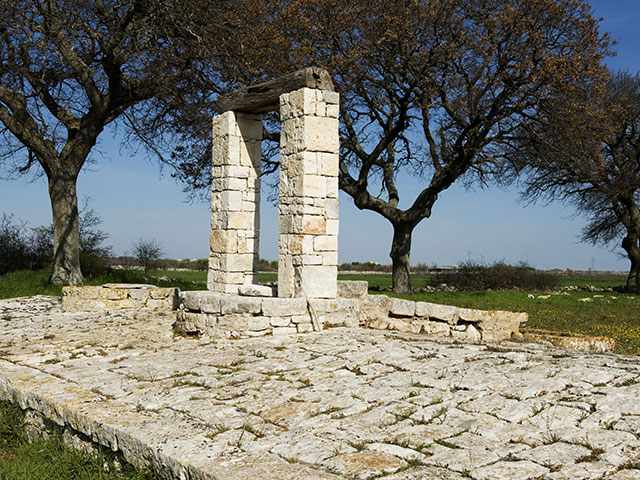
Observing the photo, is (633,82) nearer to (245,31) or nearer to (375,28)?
(375,28)

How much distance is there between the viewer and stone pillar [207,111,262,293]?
1154cm

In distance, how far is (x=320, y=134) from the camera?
33.9 feet

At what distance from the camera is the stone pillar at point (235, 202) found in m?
11.5

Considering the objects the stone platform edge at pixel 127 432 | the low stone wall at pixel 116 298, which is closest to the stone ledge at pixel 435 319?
the low stone wall at pixel 116 298

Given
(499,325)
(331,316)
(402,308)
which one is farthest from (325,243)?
(499,325)

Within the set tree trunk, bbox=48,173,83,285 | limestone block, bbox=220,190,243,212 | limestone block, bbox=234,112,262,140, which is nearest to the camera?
limestone block, bbox=220,190,243,212

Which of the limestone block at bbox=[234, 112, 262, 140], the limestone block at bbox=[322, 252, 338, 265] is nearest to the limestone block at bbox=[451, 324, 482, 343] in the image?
the limestone block at bbox=[322, 252, 338, 265]

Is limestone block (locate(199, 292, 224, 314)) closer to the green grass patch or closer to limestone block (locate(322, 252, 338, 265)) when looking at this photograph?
limestone block (locate(322, 252, 338, 265))

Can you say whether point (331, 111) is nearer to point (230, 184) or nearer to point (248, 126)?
point (248, 126)

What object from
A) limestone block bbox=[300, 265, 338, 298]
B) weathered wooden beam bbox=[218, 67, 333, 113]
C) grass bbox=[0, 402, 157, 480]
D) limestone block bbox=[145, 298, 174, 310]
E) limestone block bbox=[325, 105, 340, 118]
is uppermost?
weathered wooden beam bbox=[218, 67, 333, 113]

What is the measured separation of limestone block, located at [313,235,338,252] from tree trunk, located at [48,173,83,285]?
35.3ft

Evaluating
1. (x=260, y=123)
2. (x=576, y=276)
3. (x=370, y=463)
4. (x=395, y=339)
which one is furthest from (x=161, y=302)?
(x=576, y=276)

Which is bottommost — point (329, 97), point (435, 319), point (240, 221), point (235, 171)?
point (435, 319)

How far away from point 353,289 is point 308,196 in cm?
248
